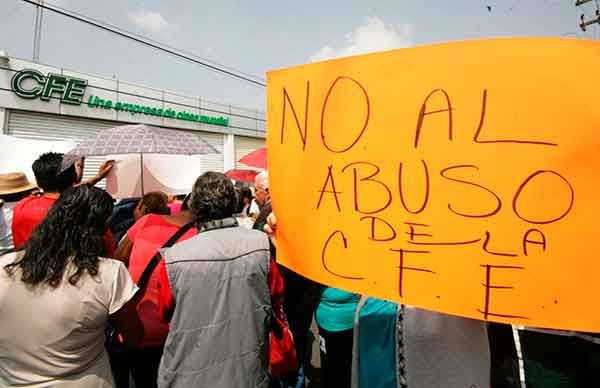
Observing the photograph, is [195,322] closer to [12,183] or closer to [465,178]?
[465,178]

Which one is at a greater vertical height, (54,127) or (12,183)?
(54,127)

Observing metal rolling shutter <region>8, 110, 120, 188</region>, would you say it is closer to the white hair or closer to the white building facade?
the white building facade

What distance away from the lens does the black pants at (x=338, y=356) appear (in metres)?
1.91

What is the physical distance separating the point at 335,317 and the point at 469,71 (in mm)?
1441

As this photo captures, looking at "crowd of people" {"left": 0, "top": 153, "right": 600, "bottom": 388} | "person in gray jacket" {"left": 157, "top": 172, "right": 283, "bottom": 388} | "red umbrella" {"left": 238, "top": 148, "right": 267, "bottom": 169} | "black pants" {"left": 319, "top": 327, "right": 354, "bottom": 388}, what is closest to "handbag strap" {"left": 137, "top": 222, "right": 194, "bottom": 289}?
"crowd of people" {"left": 0, "top": 153, "right": 600, "bottom": 388}

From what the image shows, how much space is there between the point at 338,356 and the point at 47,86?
13.1 m

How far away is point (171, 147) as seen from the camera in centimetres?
290

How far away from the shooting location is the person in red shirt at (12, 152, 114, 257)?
75.2 inches

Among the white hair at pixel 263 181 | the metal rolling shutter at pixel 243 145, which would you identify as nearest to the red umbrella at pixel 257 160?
the white hair at pixel 263 181

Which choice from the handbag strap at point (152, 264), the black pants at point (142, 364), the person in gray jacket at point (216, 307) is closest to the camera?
the person in gray jacket at point (216, 307)

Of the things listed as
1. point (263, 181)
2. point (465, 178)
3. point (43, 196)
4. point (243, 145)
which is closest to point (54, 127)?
point (243, 145)

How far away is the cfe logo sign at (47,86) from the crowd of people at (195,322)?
39.6ft

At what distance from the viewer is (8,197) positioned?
2.50 metres

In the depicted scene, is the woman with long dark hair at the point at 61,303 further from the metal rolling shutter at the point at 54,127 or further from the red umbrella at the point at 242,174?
the metal rolling shutter at the point at 54,127
